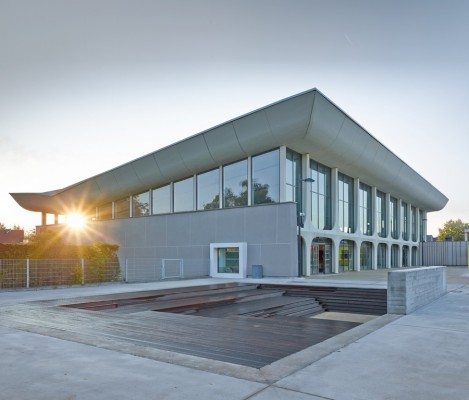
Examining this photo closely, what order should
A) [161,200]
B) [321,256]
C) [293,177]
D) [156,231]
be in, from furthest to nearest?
[161,200] < [156,231] < [321,256] < [293,177]

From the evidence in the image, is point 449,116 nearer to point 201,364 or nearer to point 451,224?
point 201,364

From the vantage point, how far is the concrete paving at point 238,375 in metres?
4.37

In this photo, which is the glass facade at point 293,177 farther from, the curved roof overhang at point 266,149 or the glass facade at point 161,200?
the glass facade at point 161,200

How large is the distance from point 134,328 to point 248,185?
2023 cm

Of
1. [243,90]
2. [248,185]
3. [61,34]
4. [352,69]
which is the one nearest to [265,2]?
[352,69]

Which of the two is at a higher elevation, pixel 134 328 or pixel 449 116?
pixel 449 116

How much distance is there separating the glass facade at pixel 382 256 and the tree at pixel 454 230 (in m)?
85.6

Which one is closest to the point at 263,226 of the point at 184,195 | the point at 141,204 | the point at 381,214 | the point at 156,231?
Answer: the point at 184,195

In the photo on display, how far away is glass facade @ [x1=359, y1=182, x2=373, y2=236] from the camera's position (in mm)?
38188

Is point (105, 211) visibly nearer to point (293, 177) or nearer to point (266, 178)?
point (266, 178)

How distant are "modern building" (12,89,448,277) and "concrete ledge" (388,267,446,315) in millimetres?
12315

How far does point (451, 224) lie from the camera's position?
132 m

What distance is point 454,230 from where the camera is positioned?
125 meters

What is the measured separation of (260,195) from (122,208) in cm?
1604
